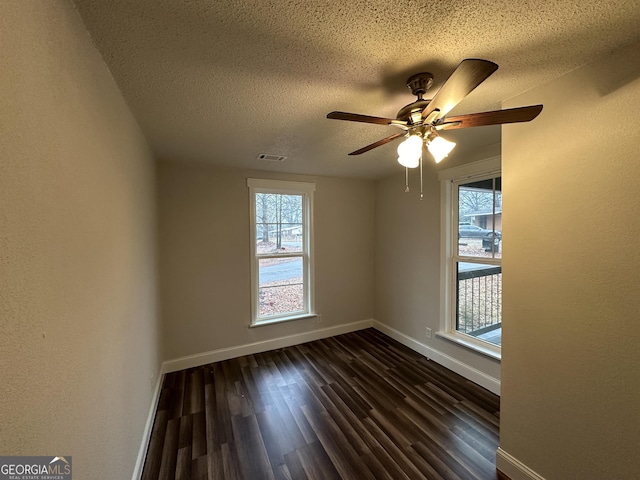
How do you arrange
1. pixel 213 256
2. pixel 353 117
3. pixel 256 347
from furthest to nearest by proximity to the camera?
pixel 256 347 < pixel 213 256 < pixel 353 117

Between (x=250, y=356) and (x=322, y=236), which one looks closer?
(x=250, y=356)

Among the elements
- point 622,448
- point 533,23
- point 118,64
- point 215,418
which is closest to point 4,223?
point 118,64

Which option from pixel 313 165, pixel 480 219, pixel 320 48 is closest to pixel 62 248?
pixel 320 48

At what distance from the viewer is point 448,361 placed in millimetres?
2920

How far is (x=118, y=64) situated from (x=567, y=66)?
7.34 ft

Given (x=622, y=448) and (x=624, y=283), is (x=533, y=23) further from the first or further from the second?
(x=622, y=448)

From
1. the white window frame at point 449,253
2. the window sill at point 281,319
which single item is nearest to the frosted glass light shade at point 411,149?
the white window frame at point 449,253

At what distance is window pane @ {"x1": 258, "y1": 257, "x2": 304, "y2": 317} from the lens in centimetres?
348

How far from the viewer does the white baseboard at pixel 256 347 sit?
117 inches

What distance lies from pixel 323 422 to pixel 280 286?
1.79m

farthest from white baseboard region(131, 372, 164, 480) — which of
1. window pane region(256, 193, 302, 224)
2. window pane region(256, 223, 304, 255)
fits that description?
window pane region(256, 193, 302, 224)

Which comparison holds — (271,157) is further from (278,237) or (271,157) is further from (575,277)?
(575,277)

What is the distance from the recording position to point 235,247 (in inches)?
127

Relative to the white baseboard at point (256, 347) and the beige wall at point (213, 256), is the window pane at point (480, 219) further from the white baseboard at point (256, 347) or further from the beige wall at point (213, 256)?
the white baseboard at point (256, 347)
